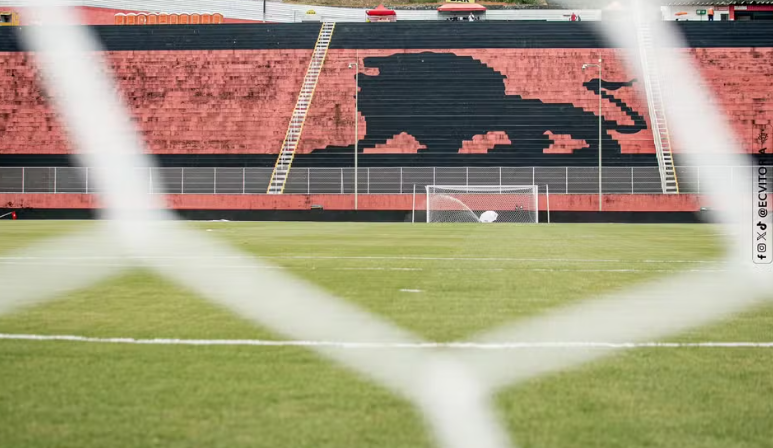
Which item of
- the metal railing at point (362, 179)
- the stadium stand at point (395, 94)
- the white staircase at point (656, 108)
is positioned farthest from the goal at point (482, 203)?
the white staircase at point (656, 108)

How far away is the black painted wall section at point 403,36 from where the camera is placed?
163ft

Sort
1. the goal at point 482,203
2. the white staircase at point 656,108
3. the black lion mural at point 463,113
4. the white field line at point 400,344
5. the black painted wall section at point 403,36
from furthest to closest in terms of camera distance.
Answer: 1. the black painted wall section at point 403,36
2. the black lion mural at point 463,113
3. the white staircase at point 656,108
4. the goal at point 482,203
5. the white field line at point 400,344

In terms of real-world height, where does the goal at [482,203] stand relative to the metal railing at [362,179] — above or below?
below

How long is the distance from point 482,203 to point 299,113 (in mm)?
11267

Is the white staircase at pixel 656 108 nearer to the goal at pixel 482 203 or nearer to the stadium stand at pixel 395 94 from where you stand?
the stadium stand at pixel 395 94

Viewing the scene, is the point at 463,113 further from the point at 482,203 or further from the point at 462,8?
the point at 462,8

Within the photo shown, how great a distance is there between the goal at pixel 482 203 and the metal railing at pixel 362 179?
0.31m

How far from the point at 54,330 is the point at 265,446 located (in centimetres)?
311

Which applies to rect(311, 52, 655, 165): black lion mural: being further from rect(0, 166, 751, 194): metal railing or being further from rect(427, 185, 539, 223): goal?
rect(427, 185, 539, 223): goal

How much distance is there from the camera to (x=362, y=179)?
40.2 metres

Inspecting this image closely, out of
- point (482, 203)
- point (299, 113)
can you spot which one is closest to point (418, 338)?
point (482, 203)

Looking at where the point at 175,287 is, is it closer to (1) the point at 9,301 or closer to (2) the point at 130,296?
(2) the point at 130,296

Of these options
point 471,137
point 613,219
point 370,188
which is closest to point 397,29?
point 471,137

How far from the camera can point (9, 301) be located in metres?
7.65
